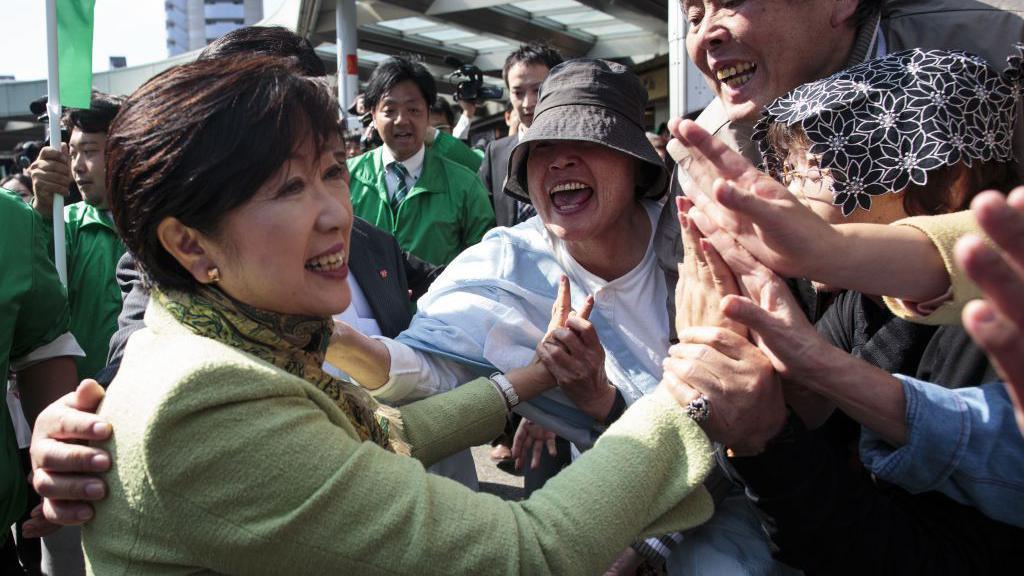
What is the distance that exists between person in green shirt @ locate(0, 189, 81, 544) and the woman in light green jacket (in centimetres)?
93

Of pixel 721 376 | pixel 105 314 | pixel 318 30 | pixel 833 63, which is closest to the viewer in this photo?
pixel 721 376

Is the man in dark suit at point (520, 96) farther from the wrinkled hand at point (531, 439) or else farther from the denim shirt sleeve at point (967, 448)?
the denim shirt sleeve at point (967, 448)

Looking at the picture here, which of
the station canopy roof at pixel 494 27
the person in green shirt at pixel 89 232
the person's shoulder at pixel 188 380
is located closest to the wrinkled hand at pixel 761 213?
the person's shoulder at pixel 188 380

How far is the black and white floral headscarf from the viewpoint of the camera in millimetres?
1476

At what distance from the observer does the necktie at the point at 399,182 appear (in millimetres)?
4406

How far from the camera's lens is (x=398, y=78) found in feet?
15.1

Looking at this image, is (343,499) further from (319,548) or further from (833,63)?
(833,63)

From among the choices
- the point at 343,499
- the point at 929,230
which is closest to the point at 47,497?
the point at 343,499

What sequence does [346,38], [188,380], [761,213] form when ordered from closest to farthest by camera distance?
[188,380]
[761,213]
[346,38]

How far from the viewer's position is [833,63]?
86.4 inches

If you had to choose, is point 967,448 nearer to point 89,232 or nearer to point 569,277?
point 569,277

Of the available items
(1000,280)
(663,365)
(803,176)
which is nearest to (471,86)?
(803,176)

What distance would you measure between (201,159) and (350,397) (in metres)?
0.51

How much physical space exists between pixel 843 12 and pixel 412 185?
2.68m
